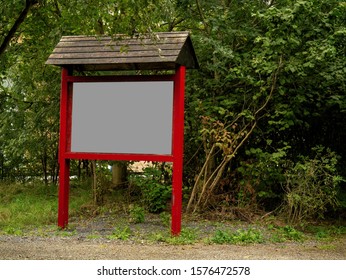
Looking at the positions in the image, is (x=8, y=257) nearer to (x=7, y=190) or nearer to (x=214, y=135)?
(x=214, y=135)

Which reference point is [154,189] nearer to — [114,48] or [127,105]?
[127,105]

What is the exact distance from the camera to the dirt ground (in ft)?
25.3

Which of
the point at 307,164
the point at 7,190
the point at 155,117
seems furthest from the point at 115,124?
the point at 7,190

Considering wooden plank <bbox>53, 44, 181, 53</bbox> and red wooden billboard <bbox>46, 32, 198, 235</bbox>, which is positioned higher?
wooden plank <bbox>53, 44, 181, 53</bbox>

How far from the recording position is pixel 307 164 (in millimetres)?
10688

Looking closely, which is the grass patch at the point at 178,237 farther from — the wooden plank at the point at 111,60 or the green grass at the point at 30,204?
the wooden plank at the point at 111,60

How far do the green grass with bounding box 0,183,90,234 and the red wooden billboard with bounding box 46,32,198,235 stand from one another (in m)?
1.30

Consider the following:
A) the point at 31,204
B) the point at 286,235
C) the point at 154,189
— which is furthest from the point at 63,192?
the point at 286,235

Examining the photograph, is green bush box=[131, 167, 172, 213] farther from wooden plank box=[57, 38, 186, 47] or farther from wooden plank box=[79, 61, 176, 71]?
wooden plank box=[57, 38, 186, 47]

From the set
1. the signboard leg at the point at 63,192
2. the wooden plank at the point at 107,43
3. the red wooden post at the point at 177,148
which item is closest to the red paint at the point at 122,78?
the red wooden post at the point at 177,148

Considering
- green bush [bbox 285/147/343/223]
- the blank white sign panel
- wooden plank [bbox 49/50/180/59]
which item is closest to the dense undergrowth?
green bush [bbox 285/147/343/223]

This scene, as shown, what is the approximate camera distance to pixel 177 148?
9500 mm

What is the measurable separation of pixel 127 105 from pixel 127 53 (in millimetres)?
937

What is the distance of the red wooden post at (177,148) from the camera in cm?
950
